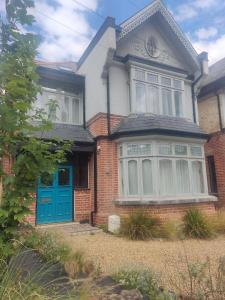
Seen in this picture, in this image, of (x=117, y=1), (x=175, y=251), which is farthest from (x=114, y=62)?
(x=175, y=251)

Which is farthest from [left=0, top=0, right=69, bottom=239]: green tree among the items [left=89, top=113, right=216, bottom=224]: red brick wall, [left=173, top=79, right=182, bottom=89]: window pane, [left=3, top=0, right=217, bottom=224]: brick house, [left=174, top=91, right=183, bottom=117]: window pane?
[left=173, top=79, right=182, bottom=89]: window pane

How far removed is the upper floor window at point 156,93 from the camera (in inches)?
441

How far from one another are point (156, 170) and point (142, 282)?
6.14 metres

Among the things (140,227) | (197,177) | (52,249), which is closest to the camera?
(52,249)

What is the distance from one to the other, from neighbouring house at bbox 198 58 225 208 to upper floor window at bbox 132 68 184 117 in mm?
1911

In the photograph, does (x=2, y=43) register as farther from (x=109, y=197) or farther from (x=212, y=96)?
(x=212, y=96)

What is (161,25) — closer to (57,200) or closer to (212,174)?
(212,174)

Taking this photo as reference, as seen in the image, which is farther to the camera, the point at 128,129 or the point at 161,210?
the point at 128,129

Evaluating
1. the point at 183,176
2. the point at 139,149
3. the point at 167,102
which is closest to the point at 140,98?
the point at 167,102

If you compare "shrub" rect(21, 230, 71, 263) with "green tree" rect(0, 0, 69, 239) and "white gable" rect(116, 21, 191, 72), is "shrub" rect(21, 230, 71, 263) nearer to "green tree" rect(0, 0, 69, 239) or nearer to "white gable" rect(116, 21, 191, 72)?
"green tree" rect(0, 0, 69, 239)

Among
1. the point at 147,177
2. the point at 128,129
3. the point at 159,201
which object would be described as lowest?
the point at 159,201

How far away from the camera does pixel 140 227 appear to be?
829 cm

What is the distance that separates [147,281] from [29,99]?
10.2ft

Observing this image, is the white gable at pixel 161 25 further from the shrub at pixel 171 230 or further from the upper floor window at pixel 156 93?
Answer: the shrub at pixel 171 230
